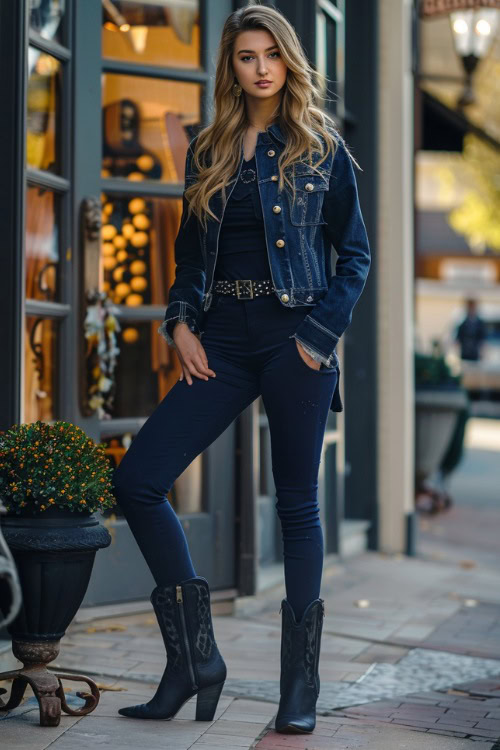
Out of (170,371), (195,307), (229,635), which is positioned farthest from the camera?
(170,371)

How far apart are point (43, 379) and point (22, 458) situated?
139 cm

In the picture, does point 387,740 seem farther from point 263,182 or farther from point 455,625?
point 455,625

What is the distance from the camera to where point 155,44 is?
5.04 metres

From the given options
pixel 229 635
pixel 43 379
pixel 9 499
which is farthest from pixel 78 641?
pixel 9 499

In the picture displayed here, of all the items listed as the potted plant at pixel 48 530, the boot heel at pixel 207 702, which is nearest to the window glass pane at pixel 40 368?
the potted plant at pixel 48 530

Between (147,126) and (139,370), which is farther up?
(147,126)

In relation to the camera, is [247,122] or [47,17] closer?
[247,122]

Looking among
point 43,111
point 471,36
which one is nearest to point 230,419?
point 43,111

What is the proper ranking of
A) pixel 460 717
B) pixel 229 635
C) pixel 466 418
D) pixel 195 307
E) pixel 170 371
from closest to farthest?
pixel 195 307, pixel 460 717, pixel 229 635, pixel 170 371, pixel 466 418

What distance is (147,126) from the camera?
16.6ft

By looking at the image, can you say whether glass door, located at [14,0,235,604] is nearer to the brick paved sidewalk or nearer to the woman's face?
the brick paved sidewalk

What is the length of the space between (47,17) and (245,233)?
5.26ft

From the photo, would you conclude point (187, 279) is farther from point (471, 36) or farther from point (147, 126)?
point (471, 36)

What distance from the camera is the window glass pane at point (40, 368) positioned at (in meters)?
4.44
